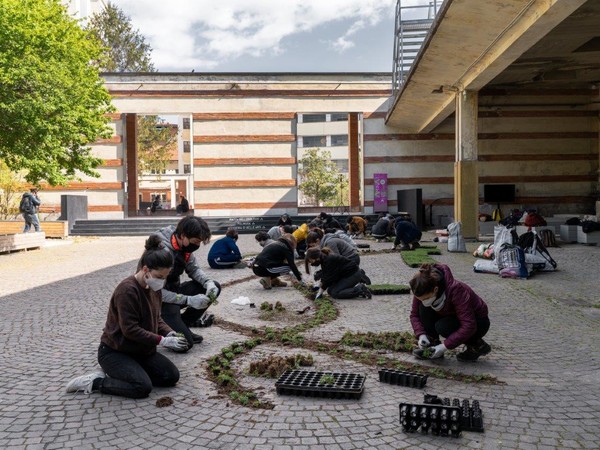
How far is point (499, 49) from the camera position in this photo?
521 inches

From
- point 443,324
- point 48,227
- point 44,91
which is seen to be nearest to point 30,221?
point 48,227

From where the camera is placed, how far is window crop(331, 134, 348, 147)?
72750 mm

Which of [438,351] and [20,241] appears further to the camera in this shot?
[20,241]

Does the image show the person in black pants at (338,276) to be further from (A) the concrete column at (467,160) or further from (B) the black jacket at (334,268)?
(A) the concrete column at (467,160)

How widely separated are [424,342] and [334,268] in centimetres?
389

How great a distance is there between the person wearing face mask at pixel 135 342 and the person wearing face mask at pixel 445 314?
240 cm

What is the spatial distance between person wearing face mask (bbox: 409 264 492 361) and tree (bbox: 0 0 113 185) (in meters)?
12.6

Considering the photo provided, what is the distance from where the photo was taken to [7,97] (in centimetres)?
1426

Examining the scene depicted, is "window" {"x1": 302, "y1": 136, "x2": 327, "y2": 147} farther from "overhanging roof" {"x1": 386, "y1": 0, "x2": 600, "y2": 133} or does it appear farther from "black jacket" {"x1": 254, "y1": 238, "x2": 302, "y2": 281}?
"black jacket" {"x1": 254, "y1": 238, "x2": 302, "y2": 281}

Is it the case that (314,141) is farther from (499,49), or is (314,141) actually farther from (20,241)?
(499,49)

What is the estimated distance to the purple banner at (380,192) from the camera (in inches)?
1095

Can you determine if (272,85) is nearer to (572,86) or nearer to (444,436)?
(572,86)

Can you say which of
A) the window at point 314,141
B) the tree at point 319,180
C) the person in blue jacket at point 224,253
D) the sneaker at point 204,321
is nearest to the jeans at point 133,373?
the sneaker at point 204,321

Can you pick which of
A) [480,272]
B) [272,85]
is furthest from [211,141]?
[480,272]
